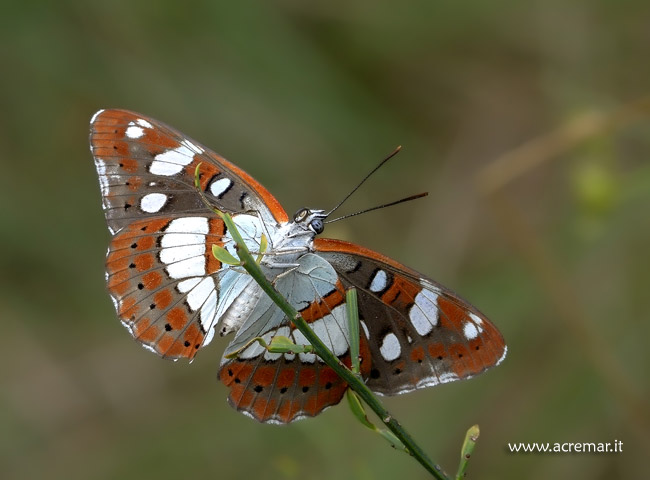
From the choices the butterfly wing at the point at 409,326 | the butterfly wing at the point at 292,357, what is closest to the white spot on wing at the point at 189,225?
the butterfly wing at the point at 292,357

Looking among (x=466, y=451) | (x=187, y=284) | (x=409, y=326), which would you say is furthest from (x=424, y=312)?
(x=187, y=284)

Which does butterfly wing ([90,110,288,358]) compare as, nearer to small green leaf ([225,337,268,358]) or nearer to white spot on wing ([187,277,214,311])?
white spot on wing ([187,277,214,311])

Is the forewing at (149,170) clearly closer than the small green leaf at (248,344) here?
No

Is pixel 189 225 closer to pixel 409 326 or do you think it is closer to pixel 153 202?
pixel 153 202

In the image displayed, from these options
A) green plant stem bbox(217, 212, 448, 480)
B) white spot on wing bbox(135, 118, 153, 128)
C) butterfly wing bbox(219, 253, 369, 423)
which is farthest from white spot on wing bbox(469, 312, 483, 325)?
white spot on wing bbox(135, 118, 153, 128)

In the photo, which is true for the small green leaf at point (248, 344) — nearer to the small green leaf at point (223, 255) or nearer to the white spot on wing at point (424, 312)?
the small green leaf at point (223, 255)
